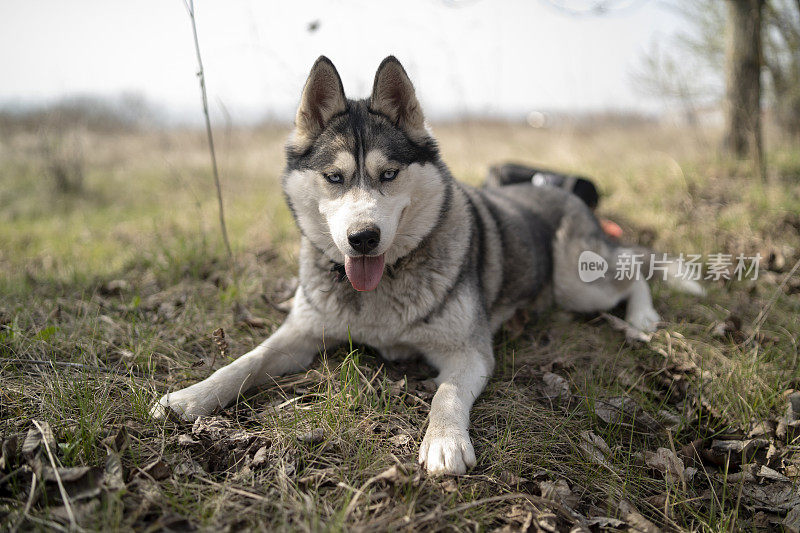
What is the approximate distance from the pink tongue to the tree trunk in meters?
5.66

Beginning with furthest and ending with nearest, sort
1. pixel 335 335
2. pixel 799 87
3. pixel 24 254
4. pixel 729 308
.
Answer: pixel 799 87 < pixel 24 254 < pixel 729 308 < pixel 335 335

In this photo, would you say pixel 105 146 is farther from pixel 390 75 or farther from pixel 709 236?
pixel 709 236

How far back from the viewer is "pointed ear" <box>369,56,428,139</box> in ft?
8.62

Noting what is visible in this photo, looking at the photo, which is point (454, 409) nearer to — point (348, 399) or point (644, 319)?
point (348, 399)

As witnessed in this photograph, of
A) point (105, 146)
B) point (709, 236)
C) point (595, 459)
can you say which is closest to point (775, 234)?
point (709, 236)

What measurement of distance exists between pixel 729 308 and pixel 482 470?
9.34ft

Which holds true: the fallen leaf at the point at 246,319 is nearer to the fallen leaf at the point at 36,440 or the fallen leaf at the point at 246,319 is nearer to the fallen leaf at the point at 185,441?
the fallen leaf at the point at 185,441

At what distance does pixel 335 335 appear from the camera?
2.83 metres

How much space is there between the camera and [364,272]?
2.54 metres

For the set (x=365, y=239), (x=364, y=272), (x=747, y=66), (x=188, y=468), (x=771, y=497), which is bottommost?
(x=771, y=497)

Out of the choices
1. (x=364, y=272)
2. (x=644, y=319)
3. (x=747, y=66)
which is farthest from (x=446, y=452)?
(x=747, y=66)

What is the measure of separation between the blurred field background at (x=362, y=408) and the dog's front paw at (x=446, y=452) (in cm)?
7

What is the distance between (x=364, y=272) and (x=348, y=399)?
25.9 inches

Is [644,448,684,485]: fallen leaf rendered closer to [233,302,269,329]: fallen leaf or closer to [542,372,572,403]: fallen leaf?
[542,372,572,403]: fallen leaf
